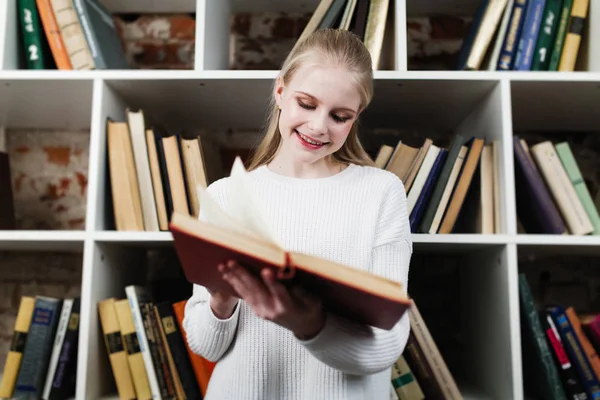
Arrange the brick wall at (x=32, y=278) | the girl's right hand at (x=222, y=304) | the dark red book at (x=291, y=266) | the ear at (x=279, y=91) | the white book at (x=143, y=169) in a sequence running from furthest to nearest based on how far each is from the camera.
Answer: the brick wall at (x=32, y=278)
the white book at (x=143, y=169)
the ear at (x=279, y=91)
the girl's right hand at (x=222, y=304)
the dark red book at (x=291, y=266)

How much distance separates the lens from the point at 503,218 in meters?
1.16

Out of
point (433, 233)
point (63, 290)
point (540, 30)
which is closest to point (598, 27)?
point (540, 30)

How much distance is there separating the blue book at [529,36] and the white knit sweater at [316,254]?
51 centimetres

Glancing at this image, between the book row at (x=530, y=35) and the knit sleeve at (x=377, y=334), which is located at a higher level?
the book row at (x=530, y=35)

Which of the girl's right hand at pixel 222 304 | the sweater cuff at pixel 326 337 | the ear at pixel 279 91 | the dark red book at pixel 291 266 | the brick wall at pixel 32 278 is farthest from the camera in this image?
the brick wall at pixel 32 278

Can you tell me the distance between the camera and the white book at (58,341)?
1.17 meters

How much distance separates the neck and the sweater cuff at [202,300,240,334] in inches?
11.0

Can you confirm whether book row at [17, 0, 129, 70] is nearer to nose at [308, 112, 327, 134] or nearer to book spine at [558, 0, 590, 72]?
nose at [308, 112, 327, 134]

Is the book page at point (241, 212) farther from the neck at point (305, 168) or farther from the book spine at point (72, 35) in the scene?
the book spine at point (72, 35)

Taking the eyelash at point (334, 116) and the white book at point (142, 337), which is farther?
the white book at point (142, 337)

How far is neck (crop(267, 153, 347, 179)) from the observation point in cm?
103

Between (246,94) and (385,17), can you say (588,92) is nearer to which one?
(385,17)

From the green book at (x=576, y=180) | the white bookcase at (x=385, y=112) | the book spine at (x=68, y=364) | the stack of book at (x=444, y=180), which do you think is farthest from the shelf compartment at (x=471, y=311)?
the book spine at (x=68, y=364)

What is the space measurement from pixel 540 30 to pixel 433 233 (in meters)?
0.55
